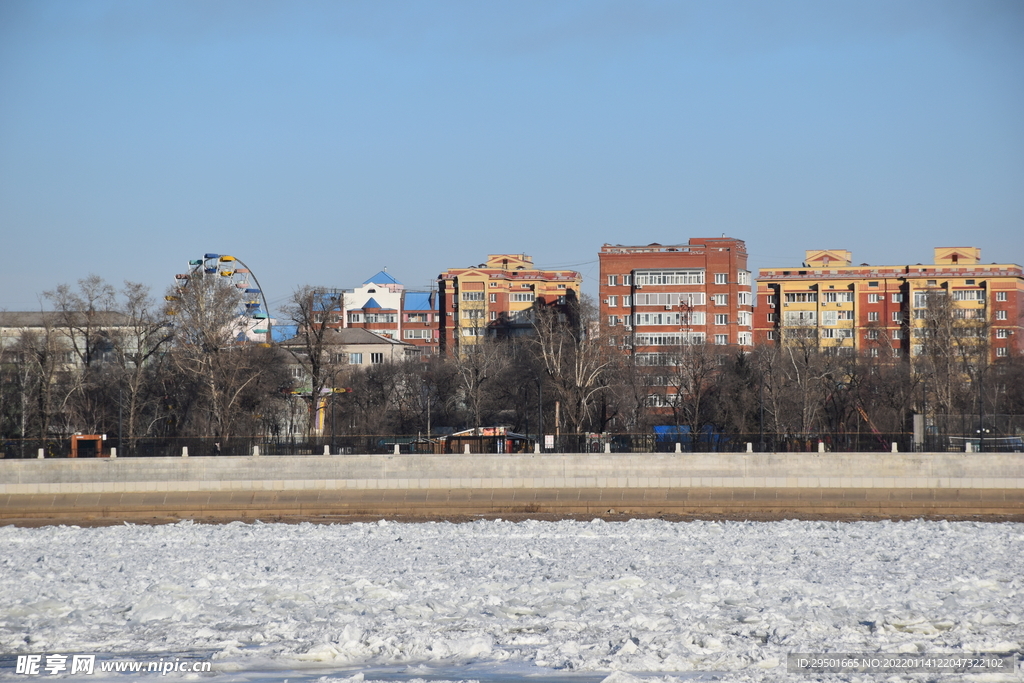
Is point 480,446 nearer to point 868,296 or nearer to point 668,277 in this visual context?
point 668,277

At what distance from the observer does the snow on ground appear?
A: 16703 millimetres

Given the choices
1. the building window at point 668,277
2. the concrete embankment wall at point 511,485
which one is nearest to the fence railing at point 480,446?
the concrete embankment wall at point 511,485

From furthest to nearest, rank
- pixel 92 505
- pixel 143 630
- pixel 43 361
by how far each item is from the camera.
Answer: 1. pixel 43 361
2. pixel 92 505
3. pixel 143 630

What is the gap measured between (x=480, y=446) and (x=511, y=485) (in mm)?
5835

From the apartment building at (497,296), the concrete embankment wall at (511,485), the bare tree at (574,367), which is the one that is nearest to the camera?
the concrete embankment wall at (511,485)

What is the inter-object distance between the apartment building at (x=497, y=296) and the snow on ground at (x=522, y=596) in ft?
233

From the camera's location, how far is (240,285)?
74.1m

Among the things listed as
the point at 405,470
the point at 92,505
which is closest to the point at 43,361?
the point at 92,505

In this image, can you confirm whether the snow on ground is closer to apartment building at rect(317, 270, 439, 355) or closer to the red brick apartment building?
the red brick apartment building

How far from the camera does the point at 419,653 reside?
1667 centimetres

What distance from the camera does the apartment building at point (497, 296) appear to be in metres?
104

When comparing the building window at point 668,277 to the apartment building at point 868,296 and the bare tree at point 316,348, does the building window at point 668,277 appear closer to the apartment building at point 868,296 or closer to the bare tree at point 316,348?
the apartment building at point 868,296

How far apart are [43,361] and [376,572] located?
138 feet

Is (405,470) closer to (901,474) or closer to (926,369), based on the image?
(901,474)
